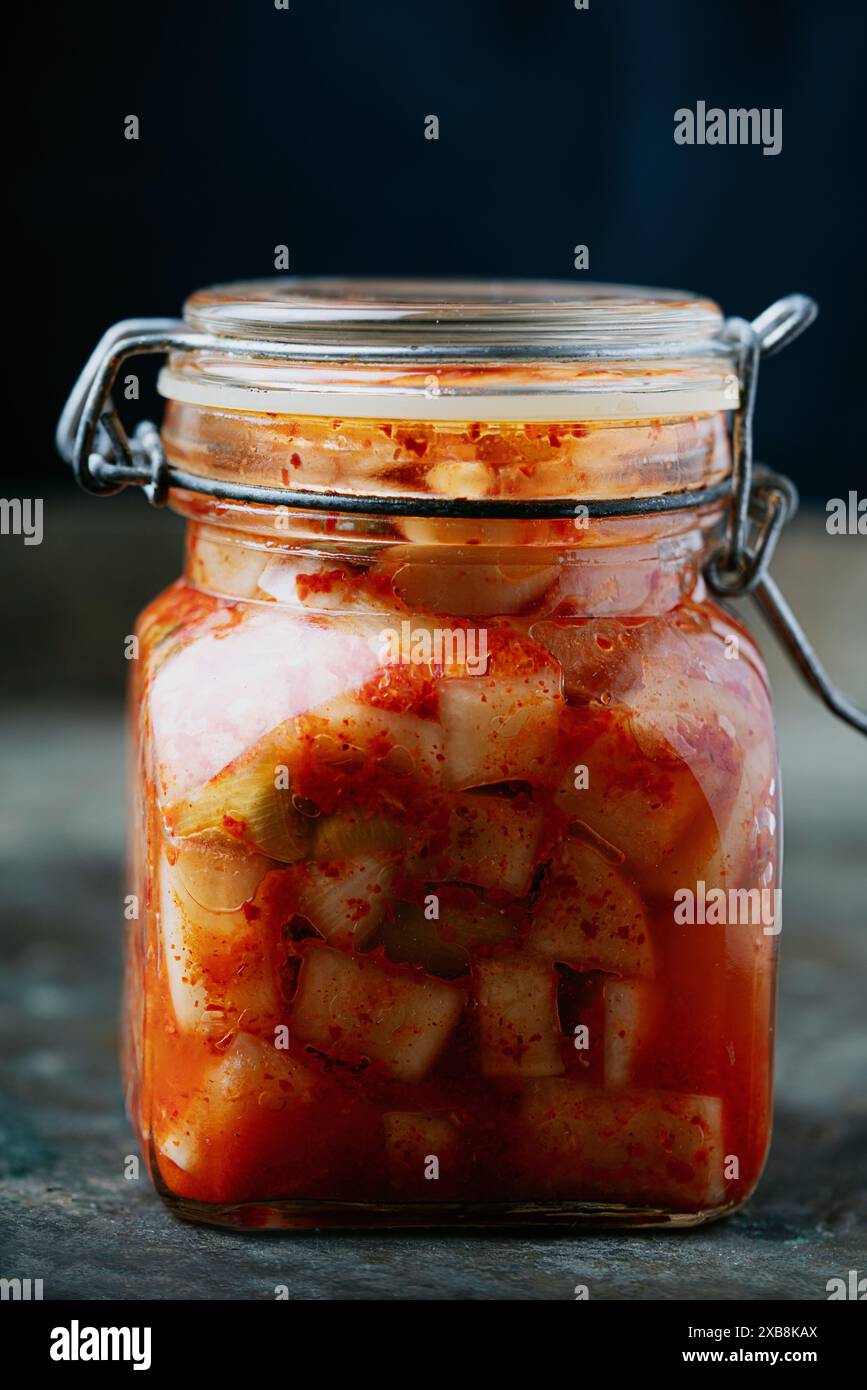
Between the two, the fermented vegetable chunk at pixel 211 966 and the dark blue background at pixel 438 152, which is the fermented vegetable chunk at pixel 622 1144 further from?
the dark blue background at pixel 438 152

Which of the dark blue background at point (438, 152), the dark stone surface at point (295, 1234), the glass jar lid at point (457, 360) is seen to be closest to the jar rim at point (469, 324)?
the glass jar lid at point (457, 360)

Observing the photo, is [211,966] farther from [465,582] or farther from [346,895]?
A: [465,582]

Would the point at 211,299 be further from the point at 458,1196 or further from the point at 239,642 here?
the point at 458,1196

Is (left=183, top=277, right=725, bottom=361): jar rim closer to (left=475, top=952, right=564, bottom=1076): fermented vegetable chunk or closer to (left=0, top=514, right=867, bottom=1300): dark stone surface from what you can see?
(left=475, top=952, right=564, bottom=1076): fermented vegetable chunk

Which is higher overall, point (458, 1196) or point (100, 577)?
point (100, 577)
